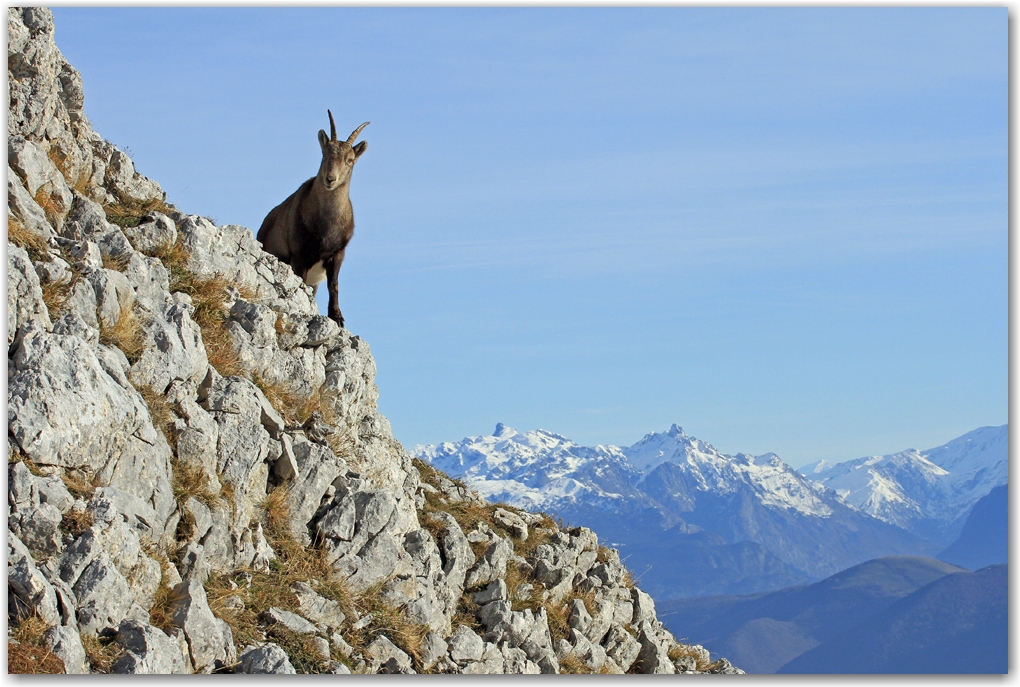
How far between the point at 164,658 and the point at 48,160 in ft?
30.5

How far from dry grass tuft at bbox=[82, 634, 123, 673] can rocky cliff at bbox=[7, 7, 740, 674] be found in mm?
31

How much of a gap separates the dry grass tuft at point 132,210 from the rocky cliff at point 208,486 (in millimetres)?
54

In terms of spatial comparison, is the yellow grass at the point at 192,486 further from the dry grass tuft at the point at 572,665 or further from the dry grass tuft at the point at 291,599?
the dry grass tuft at the point at 572,665

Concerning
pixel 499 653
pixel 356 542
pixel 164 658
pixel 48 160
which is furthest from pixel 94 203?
pixel 499 653

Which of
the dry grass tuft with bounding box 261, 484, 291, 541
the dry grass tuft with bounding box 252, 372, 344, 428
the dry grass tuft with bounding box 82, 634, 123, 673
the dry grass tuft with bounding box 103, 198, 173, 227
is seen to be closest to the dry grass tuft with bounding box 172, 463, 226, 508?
the dry grass tuft with bounding box 261, 484, 291, 541

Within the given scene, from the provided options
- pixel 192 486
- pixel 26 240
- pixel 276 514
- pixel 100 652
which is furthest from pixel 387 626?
pixel 26 240

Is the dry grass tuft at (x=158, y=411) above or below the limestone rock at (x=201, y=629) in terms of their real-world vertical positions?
above

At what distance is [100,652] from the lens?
11.6 m

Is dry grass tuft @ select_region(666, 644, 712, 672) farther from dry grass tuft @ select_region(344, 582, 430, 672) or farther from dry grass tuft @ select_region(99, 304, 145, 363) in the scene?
dry grass tuft @ select_region(99, 304, 145, 363)

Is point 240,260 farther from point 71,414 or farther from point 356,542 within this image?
point 71,414

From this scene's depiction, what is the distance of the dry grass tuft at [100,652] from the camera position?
11.5 m

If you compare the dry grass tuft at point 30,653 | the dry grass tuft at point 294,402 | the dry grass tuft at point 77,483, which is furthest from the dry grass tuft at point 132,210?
the dry grass tuft at point 30,653

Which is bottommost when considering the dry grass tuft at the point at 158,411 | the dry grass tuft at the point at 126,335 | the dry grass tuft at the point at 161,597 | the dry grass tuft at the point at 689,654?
the dry grass tuft at the point at 689,654

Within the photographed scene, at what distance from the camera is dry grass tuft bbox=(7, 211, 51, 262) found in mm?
14970
